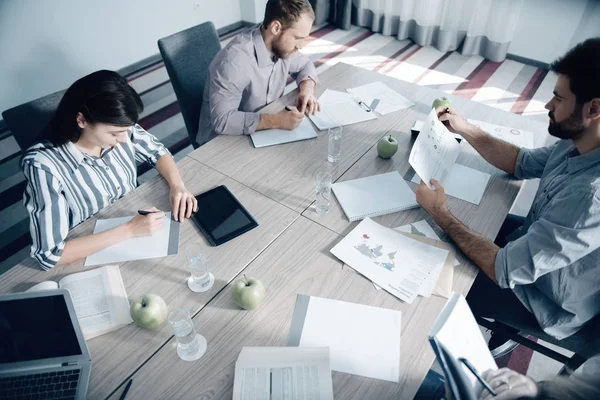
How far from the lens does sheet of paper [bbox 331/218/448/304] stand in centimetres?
120

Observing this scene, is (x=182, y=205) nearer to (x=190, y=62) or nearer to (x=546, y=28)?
(x=190, y=62)

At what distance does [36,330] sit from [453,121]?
1663mm

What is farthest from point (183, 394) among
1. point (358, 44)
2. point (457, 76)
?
point (358, 44)

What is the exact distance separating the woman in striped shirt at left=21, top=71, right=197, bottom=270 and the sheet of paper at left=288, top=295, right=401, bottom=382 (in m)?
0.58

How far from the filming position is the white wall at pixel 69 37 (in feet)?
9.60

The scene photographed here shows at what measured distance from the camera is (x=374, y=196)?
1478 millimetres

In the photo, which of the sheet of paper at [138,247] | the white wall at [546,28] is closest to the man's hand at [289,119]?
the sheet of paper at [138,247]

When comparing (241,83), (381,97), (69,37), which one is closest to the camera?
(241,83)

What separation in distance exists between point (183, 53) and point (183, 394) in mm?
1568

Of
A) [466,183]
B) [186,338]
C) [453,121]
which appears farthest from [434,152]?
[186,338]

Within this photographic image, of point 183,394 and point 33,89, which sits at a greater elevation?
point 183,394

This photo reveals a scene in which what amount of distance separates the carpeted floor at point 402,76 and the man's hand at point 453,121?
3.85ft

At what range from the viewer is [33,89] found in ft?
10.3

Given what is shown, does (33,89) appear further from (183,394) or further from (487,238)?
(487,238)
